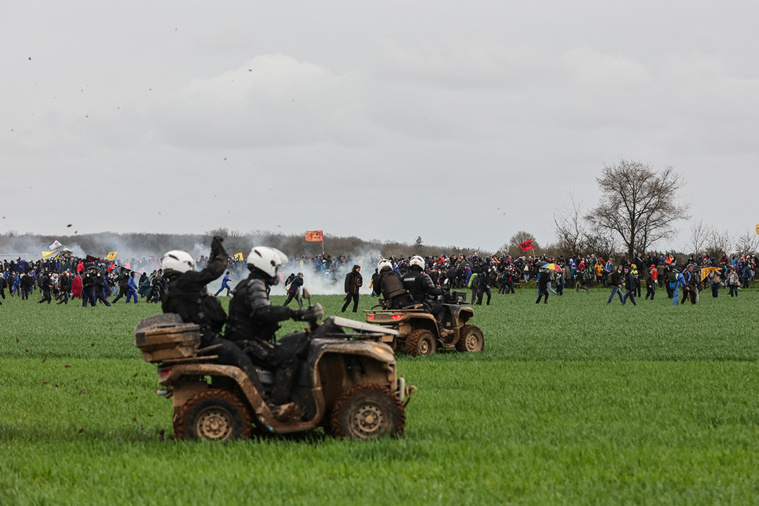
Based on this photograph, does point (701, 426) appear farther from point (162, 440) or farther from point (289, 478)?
point (162, 440)

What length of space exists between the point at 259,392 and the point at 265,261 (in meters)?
1.23

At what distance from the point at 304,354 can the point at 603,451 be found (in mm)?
2829

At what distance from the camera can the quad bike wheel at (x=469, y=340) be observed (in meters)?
18.6

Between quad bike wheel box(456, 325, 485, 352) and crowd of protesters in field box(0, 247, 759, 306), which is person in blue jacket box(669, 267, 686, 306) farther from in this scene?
quad bike wheel box(456, 325, 485, 352)

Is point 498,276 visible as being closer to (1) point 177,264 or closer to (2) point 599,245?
(2) point 599,245

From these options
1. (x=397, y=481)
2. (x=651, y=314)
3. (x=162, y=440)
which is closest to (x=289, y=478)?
(x=397, y=481)

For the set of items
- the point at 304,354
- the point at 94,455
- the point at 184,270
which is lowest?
the point at 94,455

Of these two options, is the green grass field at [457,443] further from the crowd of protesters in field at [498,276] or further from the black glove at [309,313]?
the crowd of protesters in field at [498,276]

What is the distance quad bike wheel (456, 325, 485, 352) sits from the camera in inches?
734

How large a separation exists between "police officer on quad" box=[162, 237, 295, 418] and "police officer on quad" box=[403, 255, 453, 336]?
9141mm

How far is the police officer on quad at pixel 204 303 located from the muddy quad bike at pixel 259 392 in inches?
4.2

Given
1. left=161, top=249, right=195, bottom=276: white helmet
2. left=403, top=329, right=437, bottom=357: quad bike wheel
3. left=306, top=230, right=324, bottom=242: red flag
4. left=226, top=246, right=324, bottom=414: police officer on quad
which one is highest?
left=306, top=230, right=324, bottom=242: red flag

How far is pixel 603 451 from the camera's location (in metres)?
7.62

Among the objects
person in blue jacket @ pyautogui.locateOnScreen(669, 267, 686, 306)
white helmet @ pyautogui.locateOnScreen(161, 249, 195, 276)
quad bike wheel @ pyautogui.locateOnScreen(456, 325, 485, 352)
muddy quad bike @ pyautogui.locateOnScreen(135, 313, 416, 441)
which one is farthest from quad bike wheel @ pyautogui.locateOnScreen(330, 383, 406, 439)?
person in blue jacket @ pyautogui.locateOnScreen(669, 267, 686, 306)
